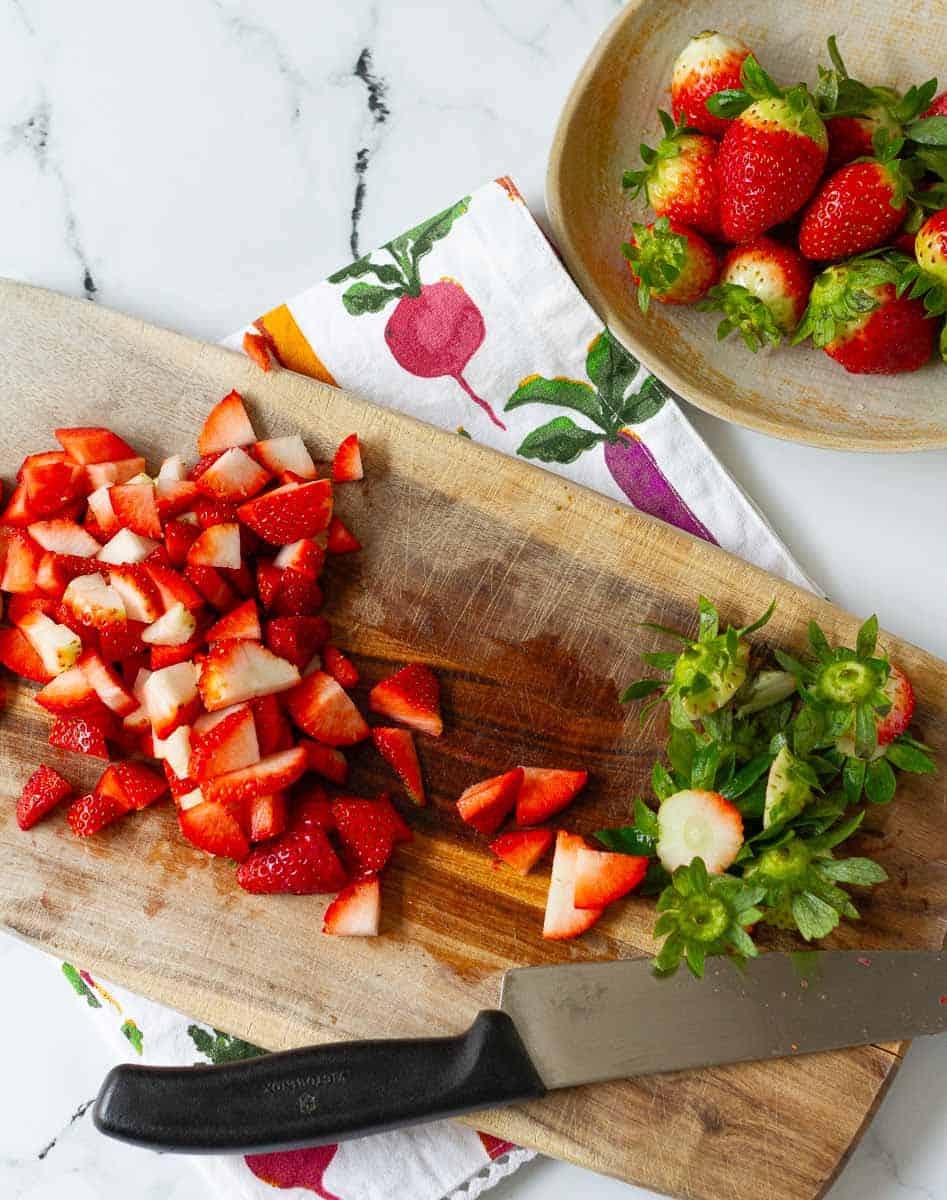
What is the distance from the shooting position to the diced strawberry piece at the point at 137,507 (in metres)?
1.51

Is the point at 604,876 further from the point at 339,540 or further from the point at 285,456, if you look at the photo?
the point at 285,456

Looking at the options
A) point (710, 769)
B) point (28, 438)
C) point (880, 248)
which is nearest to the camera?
point (710, 769)

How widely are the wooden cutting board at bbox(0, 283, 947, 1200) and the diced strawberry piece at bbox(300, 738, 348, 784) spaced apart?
0.10 feet

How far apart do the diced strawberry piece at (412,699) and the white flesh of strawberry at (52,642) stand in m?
0.39

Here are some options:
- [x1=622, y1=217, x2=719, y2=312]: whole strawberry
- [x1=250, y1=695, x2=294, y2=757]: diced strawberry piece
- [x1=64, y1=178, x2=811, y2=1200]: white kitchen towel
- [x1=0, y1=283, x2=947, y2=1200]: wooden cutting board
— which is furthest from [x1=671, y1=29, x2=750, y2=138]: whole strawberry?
[x1=250, y1=695, x2=294, y2=757]: diced strawberry piece

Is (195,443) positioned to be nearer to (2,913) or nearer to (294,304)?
(294,304)

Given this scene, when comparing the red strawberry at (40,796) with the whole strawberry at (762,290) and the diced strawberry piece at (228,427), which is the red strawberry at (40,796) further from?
the whole strawberry at (762,290)

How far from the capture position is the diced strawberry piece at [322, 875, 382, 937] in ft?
4.83

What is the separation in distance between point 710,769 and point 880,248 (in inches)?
28.0

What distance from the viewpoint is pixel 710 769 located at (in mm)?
1405

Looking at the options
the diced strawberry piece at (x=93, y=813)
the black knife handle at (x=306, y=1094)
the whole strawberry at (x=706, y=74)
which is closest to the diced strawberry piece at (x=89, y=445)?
the diced strawberry piece at (x=93, y=813)

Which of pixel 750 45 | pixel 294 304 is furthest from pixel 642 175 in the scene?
pixel 294 304

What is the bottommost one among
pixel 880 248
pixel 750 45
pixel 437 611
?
pixel 437 611

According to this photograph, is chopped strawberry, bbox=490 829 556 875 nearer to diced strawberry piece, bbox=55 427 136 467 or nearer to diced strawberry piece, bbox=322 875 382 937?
diced strawberry piece, bbox=322 875 382 937
